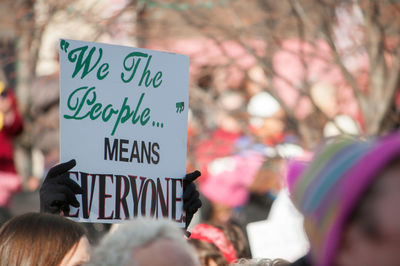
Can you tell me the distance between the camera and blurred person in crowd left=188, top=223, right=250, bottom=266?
397cm

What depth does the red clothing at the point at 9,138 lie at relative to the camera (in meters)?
6.93

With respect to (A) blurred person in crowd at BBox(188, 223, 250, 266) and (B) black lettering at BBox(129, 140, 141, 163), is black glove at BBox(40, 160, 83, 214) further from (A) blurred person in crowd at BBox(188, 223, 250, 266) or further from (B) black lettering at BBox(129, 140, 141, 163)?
(A) blurred person in crowd at BBox(188, 223, 250, 266)

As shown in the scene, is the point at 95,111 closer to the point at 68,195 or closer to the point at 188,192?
the point at 68,195

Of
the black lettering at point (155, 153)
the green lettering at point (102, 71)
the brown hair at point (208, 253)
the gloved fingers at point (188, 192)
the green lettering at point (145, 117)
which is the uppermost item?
the green lettering at point (102, 71)

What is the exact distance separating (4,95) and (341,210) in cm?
563

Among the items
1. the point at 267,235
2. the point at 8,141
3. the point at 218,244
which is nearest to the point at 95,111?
the point at 218,244

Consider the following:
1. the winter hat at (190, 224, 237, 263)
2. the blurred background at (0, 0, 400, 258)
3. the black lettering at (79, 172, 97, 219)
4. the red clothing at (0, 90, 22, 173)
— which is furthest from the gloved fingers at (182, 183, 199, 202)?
the red clothing at (0, 90, 22, 173)

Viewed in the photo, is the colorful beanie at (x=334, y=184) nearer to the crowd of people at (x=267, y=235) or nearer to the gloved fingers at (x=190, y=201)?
the crowd of people at (x=267, y=235)

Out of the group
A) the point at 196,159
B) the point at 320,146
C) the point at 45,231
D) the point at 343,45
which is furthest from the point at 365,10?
the point at 320,146

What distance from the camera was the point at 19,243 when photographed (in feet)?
9.16

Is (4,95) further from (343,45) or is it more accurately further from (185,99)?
(185,99)

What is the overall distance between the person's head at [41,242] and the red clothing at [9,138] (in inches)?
164

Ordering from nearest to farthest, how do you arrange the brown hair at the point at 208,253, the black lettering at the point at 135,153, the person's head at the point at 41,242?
the person's head at the point at 41,242
the black lettering at the point at 135,153
the brown hair at the point at 208,253

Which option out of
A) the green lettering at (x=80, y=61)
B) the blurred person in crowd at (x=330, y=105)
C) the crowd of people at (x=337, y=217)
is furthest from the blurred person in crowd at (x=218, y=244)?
the crowd of people at (x=337, y=217)
